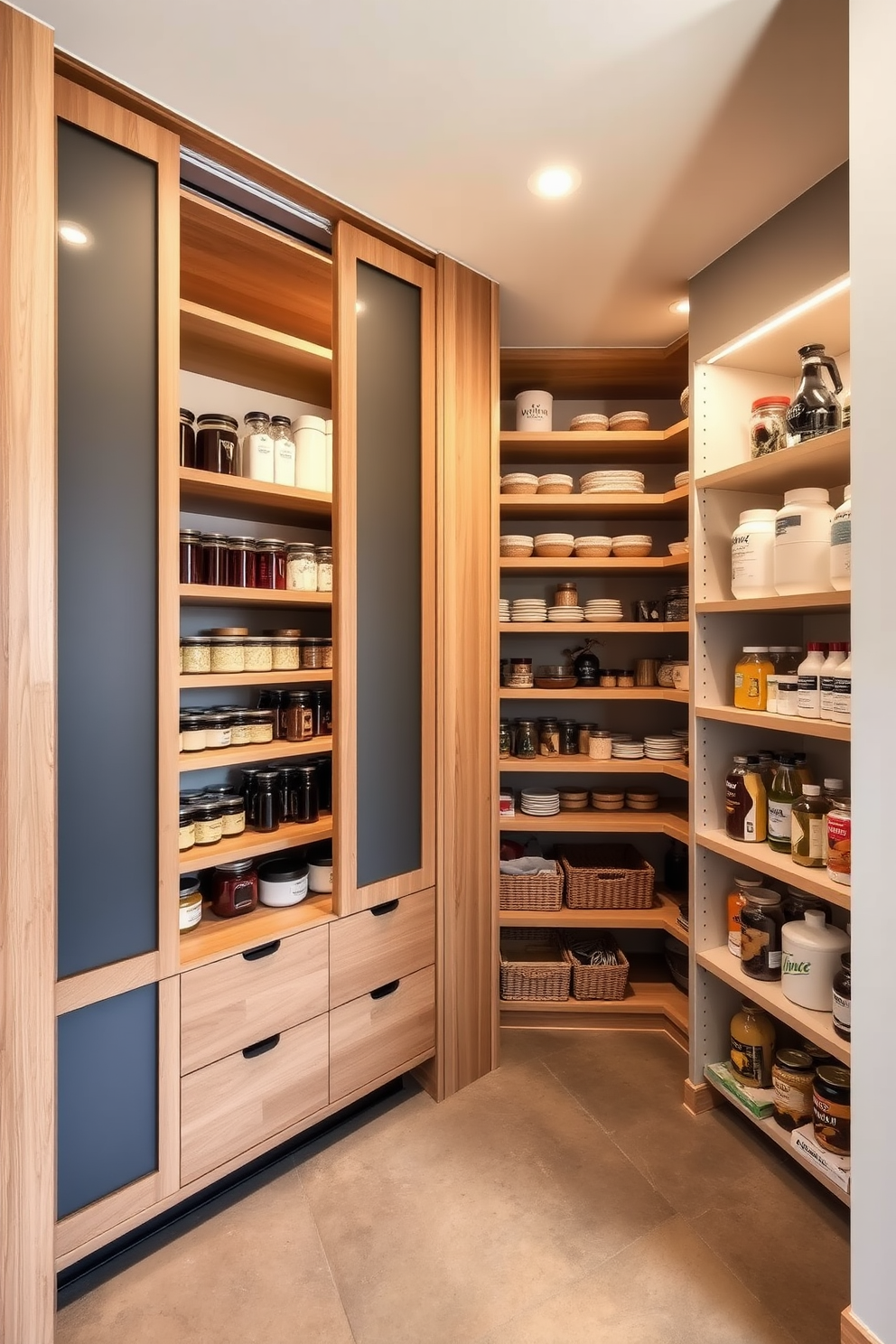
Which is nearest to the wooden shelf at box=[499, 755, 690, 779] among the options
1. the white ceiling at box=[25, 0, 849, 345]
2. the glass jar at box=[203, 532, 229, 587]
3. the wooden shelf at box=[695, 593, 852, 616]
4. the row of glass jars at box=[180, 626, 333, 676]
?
the wooden shelf at box=[695, 593, 852, 616]

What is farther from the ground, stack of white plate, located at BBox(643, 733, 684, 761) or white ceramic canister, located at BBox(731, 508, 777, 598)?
white ceramic canister, located at BBox(731, 508, 777, 598)

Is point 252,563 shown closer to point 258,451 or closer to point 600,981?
point 258,451

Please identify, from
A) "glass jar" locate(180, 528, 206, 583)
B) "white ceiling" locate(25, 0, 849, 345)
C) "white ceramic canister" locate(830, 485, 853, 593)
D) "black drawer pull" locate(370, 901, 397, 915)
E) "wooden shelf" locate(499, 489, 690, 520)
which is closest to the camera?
"white ceiling" locate(25, 0, 849, 345)

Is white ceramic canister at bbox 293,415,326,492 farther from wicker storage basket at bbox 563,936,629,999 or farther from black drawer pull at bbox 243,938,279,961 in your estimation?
wicker storage basket at bbox 563,936,629,999

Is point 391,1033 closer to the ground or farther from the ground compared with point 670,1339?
farther from the ground

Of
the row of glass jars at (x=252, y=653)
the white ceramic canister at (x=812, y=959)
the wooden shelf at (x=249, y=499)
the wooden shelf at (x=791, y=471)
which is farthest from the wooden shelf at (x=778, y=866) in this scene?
the wooden shelf at (x=249, y=499)

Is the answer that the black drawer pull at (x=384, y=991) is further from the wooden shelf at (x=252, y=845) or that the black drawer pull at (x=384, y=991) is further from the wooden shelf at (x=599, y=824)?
the wooden shelf at (x=599, y=824)

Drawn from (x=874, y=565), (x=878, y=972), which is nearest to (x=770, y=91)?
(x=874, y=565)

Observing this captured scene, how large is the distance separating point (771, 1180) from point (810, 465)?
177cm

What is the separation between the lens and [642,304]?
2137mm

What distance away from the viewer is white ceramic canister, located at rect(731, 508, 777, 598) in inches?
67.5

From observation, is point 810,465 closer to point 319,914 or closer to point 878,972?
point 878,972

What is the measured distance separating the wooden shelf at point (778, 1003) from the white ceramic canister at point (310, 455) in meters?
1.73

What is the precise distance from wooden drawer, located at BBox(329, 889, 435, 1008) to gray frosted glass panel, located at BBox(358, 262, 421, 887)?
0.34 feet
